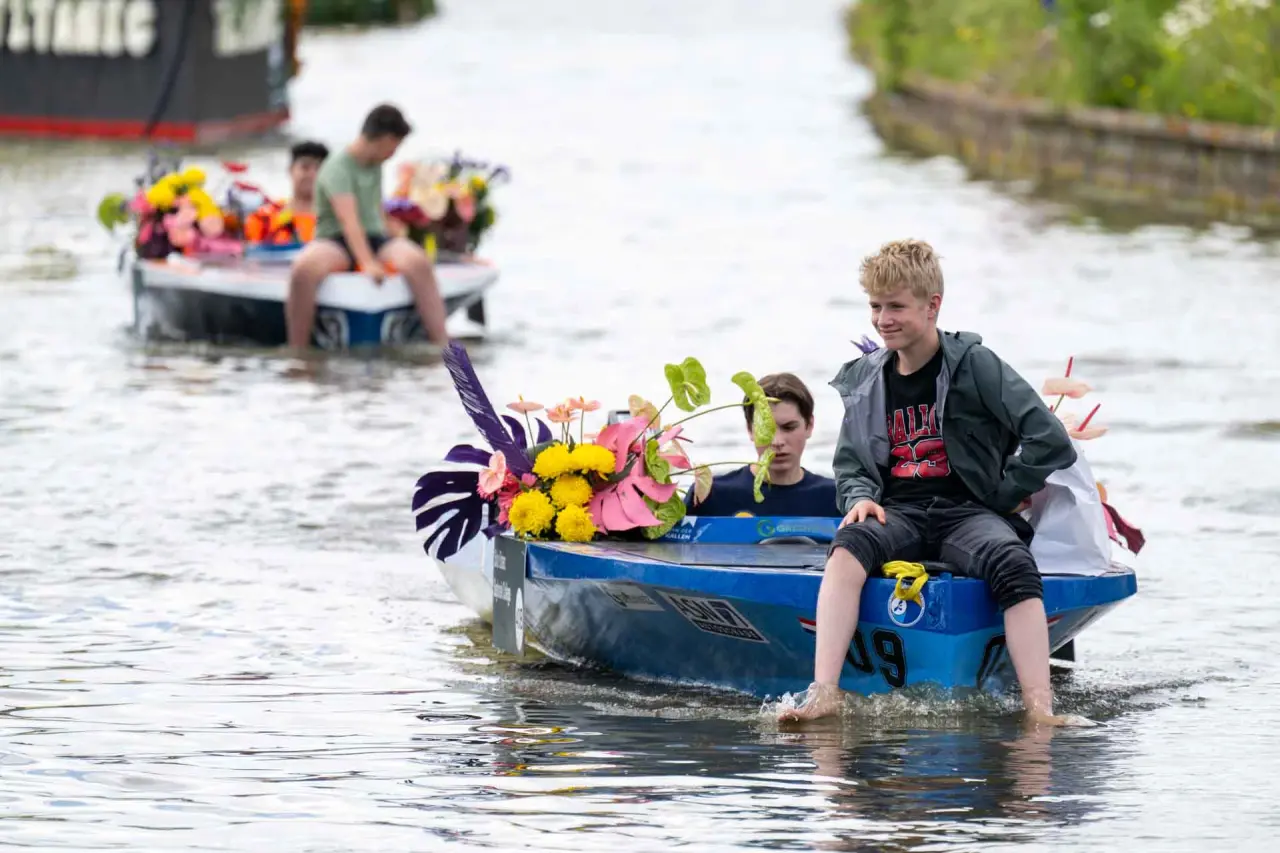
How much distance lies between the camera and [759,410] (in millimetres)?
Answer: 8398

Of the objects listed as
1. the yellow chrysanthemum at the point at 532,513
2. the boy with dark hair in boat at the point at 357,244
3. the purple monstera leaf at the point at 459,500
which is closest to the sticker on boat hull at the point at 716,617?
the yellow chrysanthemum at the point at 532,513

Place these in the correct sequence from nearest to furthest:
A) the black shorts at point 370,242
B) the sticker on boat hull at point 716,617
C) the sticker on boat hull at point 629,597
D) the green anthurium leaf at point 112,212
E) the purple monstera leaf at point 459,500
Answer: the sticker on boat hull at point 716,617 → the sticker on boat hull at point 629,597 → the purple monstera leaf at point 459,500 → the black shorts at point 370,242 → the green anthurium leaf at point 112,212

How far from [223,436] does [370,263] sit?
2941mm

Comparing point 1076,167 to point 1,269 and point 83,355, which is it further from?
point 83,355

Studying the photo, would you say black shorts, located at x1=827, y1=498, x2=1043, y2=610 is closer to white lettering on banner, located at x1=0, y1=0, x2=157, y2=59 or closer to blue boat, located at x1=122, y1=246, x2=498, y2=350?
blue boat, located at x1=122, y1=246, x2=498, y2=350

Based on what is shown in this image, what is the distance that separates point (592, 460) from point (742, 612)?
889 millimetres

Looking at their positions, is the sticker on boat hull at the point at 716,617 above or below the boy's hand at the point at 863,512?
below

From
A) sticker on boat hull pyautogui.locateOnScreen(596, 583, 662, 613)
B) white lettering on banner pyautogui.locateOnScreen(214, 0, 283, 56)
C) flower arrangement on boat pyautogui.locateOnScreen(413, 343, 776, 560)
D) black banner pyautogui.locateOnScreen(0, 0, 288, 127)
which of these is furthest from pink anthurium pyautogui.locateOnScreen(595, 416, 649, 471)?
white lettering on banner pyautogui.locateOnScreen(214, 0, 283, 56)

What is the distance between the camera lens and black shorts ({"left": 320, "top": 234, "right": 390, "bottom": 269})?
1638cm

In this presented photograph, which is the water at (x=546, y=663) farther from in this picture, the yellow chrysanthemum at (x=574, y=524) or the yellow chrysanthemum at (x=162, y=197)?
the yellow chrysanthemum at (x=162, y=197)

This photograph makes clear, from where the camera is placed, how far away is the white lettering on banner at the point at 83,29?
34.7 metres

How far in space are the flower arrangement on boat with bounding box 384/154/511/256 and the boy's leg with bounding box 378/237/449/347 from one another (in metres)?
1.11

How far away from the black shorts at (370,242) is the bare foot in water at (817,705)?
29.7ft

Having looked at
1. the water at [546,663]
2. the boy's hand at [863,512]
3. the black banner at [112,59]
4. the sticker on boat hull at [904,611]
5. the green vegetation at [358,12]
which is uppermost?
the green vegetation at [358,12]
